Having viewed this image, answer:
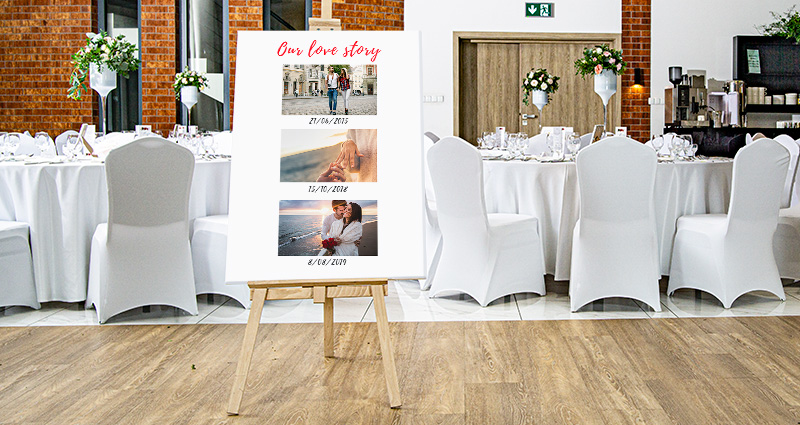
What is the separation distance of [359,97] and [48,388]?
5.32 ft

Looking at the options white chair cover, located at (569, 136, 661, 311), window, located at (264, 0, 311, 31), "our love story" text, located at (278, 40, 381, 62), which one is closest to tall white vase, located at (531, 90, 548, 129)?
window, located at (264, 0, 311, 31)

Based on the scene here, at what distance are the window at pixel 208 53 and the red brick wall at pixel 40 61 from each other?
118cm

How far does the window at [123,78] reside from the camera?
9.54 m

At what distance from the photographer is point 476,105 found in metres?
10.1

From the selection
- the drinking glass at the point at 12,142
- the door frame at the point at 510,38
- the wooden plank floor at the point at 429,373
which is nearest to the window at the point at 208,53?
the door frame at the point at 510,38

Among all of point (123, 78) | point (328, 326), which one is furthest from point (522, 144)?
point (123, 78)

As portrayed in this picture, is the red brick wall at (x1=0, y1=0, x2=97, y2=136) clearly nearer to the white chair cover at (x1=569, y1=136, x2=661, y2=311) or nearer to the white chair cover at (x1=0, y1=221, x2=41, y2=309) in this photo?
the white chair cover at (x1=0, y1=221, x2=41, y2=309)

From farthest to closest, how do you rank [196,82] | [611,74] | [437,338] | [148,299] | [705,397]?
[196,82] → [611,74] → [148,299] → [437,338] → [705,397]

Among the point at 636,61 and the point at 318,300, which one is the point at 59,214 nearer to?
the point at 318,300

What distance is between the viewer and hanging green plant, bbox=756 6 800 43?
31.1 ft

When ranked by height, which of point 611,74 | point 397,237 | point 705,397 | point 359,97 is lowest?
point 705,397

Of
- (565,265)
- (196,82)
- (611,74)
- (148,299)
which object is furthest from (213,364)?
(196,82)

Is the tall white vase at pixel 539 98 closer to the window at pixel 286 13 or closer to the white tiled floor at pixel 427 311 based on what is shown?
the window at pixel 286 13

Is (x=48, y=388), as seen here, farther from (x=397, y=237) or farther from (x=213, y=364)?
(x=397, y=237)
